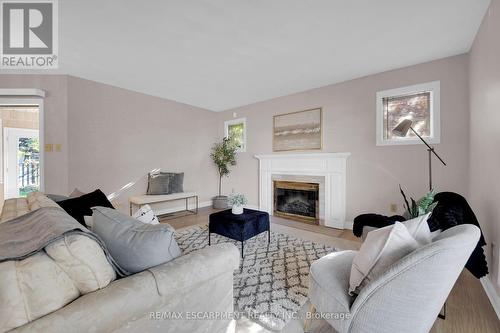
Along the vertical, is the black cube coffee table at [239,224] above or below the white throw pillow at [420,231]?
below

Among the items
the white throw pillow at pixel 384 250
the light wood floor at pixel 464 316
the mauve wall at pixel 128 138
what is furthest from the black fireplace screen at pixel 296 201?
the white throw pillow at pixel 384 250

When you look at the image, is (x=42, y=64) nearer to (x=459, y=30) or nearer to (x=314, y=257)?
(x=314, y=257)

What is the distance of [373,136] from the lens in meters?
3.32

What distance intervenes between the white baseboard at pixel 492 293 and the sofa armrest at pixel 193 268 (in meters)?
2.04

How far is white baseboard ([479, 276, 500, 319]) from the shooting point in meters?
1.60

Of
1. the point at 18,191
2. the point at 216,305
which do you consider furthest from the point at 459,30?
the point at 18,191

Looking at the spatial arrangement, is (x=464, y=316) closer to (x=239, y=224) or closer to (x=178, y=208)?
(x=239, y=224)

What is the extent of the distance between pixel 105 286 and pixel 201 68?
2955 millimetres

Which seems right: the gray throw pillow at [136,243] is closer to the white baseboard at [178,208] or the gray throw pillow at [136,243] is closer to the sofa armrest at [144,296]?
the sofa armrest at [144,296]

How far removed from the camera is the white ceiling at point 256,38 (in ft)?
6.27

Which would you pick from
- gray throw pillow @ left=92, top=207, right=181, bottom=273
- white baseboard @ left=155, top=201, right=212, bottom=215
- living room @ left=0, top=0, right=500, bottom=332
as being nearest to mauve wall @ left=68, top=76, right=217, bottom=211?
living room @ left=0, top=0, right=500, bottom=332

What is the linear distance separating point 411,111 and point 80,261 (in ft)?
12.9

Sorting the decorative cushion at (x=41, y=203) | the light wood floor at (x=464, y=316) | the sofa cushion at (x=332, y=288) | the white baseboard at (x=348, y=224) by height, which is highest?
the decorative cushion at (x=41, y=203)

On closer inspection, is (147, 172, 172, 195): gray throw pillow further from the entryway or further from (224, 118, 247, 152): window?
the entryway
